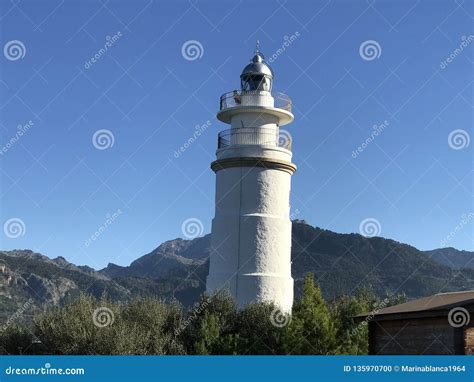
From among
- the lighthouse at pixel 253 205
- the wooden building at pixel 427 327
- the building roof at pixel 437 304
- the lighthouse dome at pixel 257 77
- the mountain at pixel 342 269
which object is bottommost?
the wooden building at pixel 427 327

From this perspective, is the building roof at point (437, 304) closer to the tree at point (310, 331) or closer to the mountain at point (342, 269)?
the tree at point (310, 331)

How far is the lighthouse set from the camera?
103 feet

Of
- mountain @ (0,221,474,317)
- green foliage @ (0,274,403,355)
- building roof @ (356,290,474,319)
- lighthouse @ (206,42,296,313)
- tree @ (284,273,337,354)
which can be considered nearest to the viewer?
building roof @ (356,290,474,319)

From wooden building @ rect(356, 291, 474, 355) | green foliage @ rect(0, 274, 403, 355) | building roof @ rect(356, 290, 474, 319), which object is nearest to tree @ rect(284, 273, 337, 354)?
green foliage @ rect(0, 274, 403, 355)

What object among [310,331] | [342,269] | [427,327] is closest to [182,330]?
[310,331]

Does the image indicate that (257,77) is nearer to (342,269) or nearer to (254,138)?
(254,138)

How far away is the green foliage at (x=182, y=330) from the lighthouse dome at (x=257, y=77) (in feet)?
33.8

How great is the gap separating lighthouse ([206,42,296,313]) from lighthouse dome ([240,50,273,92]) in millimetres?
120

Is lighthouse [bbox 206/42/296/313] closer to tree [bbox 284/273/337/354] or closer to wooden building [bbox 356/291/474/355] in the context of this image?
tree [bbox 284/273/337/354]

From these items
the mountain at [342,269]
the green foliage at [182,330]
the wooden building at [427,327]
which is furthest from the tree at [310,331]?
the mountain at [342,269]

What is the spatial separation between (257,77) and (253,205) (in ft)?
22.9

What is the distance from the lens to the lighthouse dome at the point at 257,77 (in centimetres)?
3409

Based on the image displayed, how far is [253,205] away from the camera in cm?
3188

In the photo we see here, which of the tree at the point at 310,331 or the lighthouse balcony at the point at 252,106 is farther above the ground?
the lighthouse balcony at the point at 252,106
